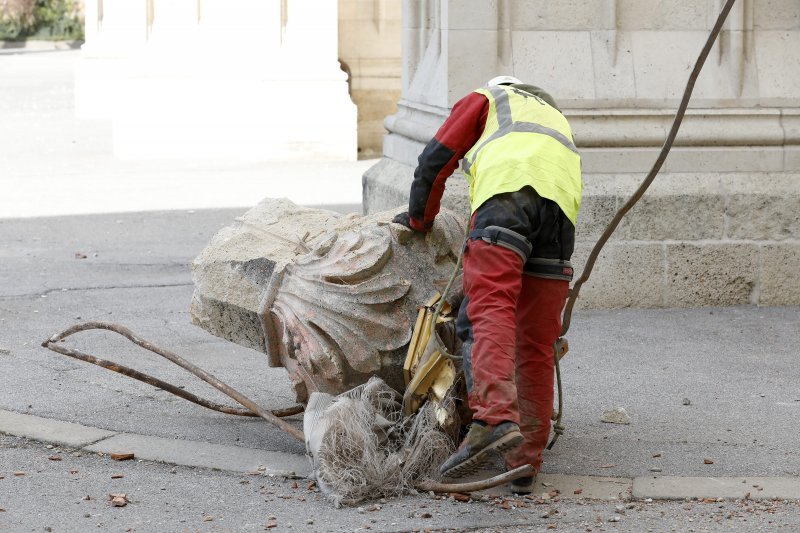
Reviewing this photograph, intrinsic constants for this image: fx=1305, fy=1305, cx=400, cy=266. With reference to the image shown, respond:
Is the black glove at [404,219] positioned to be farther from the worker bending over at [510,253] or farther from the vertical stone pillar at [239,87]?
the vertical stone pillar at [239,87]

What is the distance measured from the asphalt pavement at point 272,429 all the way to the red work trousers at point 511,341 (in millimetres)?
264

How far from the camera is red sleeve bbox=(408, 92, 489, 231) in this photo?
4758mm

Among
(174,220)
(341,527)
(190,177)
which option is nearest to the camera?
(341,527)

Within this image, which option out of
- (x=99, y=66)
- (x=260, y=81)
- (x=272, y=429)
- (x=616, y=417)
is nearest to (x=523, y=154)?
(x=616, y=417)

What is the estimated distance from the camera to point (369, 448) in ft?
15.2

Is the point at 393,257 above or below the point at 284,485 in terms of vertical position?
above

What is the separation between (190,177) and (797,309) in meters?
7.70

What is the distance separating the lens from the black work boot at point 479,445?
14.2 ft

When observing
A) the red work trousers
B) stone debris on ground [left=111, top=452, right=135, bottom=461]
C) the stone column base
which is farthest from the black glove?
the stone column base

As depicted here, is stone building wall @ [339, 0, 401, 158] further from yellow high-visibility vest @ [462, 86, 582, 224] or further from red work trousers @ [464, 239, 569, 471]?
red work trousers @ [464, 239, 569, 471]

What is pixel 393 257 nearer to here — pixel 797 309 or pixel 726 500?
pixel 726 500

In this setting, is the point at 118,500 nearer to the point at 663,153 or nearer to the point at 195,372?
the point at 195,372

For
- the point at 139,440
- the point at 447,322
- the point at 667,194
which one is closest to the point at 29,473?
the point at 139,440

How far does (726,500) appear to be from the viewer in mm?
4547
